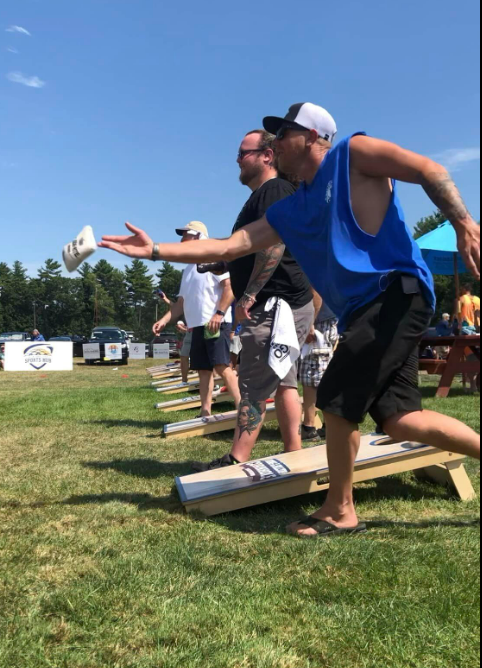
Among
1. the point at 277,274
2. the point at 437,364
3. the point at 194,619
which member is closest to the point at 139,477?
the point at 277,274

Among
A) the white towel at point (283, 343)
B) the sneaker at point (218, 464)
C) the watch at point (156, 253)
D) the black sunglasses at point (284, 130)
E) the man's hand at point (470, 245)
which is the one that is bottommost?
the sneaker at point (218, 464)

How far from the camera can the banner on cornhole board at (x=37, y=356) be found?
21.1 metres

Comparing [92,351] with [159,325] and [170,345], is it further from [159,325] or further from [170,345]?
[159,325]

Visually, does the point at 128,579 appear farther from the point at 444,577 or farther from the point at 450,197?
the point at 450,197

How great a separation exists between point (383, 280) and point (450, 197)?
47cm

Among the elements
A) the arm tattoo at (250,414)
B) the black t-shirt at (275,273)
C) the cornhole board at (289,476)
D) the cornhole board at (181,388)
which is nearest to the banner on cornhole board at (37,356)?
the cornhole board at (181,388)

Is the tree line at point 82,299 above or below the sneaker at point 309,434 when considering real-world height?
above

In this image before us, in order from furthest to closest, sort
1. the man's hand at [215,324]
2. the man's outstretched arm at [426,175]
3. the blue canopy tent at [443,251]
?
the blue canopy tent at [443,251], the man's hand at [215,324], the man's outstretched arm at [426,175]

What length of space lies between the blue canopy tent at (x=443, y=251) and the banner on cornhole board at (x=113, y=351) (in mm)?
16969

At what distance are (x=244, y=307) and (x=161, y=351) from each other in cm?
2982

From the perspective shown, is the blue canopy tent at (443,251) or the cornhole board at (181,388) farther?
the blue canopy tent at (443,251)

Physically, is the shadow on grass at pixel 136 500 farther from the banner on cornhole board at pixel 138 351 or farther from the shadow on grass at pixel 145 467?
the banner on cornhole board at pixel 138 351

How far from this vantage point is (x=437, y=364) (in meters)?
9.73

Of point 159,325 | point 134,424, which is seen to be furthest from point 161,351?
point 134,424
